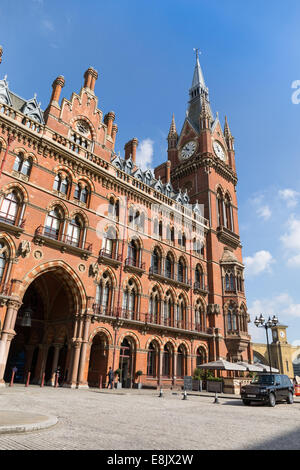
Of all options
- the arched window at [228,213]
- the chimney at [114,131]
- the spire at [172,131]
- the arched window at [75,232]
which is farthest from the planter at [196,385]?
the spire at [172,131]

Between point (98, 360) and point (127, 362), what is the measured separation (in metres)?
2.66

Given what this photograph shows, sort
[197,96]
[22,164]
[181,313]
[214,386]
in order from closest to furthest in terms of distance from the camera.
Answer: [22,164] < [214,386] < [181,313] < [197,96]

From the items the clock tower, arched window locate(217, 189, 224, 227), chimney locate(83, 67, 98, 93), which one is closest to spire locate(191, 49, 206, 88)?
the clock tower

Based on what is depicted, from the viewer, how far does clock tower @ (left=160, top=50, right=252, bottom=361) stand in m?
35.0

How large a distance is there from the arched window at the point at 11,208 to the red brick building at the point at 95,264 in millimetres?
73

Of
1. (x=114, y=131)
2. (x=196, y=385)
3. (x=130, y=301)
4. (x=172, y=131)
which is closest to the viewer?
(x=196, y=385)

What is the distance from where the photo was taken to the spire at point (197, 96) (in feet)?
164

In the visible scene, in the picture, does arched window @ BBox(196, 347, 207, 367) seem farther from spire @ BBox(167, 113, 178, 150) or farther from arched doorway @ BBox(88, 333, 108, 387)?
spire @ BBox(167, 113, 178, 150)

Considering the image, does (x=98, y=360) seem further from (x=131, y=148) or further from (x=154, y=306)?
(x=131, y=148)

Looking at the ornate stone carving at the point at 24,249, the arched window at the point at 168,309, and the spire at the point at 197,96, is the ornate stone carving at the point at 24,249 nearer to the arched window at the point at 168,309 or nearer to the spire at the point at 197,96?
the arched window at the point at 168,309

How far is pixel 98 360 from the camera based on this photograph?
24625mm

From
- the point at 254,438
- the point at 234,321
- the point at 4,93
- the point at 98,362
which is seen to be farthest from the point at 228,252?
the point at 254,438

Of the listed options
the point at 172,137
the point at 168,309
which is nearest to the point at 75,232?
the point at 168,309

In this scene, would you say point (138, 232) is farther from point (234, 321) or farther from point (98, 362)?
point (234, 321)
